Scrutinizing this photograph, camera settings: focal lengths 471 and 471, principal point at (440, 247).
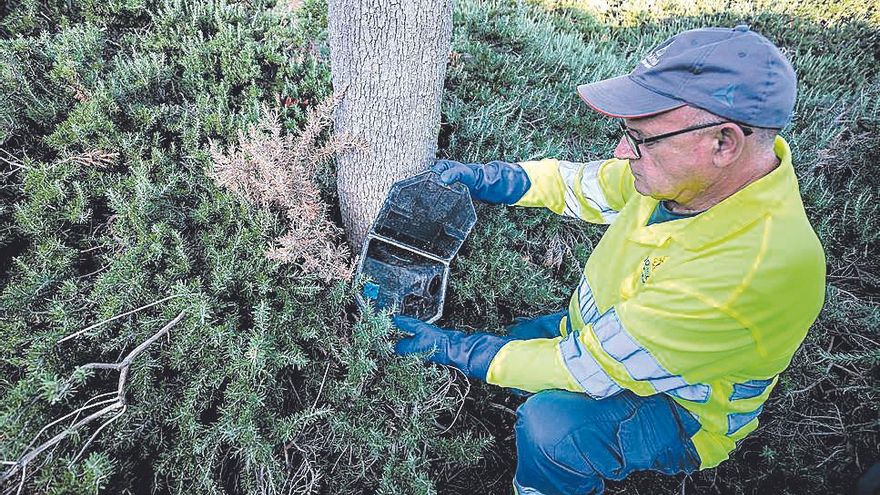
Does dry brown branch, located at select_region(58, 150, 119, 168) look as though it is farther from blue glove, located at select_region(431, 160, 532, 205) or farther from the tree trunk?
blue glove, located at select_region(431, 160, 532, 205)

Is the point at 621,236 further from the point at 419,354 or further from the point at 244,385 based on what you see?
the point at 244,385

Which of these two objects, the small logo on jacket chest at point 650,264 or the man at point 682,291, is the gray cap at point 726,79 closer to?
the man at point 682,291

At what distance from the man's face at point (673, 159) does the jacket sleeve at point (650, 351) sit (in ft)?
1.20

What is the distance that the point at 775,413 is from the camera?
2816mm

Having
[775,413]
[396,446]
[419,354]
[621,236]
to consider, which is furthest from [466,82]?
[775,413]

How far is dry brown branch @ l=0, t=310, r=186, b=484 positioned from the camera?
1.51 metres

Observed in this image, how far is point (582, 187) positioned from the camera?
2338mm

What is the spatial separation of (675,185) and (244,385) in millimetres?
1787

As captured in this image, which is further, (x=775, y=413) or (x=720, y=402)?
(x=775, y=413)

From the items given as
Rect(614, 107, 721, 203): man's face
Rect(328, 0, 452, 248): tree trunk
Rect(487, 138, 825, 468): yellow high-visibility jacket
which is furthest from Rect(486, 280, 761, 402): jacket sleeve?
Rect(328, 0, 452, 248): tree trunk

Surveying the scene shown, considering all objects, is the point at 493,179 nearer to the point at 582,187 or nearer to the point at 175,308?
the point at 582,187

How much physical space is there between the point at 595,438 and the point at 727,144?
48.1 inches

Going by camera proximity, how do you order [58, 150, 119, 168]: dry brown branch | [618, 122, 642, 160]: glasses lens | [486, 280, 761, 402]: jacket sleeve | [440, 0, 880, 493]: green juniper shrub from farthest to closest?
1. [440, 0, 880, 493]: green juniper shrub
2. [58, 150, 119, 168]: dry brown branch
3. [618, 122, 642, 160]: glasses lens
4. [486, 280, 761, 402]: jacket sleeve

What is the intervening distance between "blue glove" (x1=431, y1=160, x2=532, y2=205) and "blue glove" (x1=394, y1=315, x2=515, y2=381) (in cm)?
75
